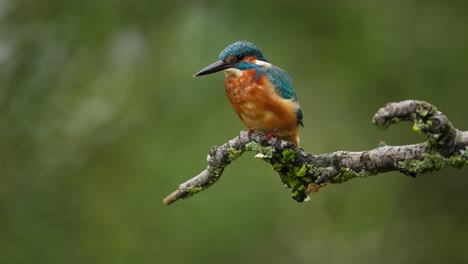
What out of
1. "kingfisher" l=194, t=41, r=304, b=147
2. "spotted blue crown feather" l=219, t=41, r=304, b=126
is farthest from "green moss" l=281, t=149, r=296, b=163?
"spotted blue crown feather" l=219, t=41, r=304, b=126

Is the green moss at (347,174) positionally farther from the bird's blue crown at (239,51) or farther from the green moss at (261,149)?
the bird's blue crown at (239,51)

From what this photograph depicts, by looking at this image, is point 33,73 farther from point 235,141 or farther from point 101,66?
point 235,141

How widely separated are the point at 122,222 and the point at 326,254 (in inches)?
61.6

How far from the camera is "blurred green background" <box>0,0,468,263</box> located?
464 centimetres

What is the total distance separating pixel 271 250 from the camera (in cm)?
560

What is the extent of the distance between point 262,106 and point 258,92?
7cm

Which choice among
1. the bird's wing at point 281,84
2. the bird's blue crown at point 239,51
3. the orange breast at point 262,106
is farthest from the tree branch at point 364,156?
the bird's blue crown at point 239,51

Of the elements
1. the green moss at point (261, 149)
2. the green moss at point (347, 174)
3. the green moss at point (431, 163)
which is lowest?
the green moss at point (431, 163)

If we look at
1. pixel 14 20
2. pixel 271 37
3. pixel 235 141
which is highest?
pixel 14 20

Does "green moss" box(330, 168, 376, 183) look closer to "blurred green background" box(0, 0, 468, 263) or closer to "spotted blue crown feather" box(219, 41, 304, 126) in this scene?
"spotted blue crown feather" box(219, 41, 304, 126)

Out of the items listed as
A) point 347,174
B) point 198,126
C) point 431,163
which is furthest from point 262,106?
point 198,126

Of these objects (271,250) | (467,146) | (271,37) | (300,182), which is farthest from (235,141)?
(271,250)

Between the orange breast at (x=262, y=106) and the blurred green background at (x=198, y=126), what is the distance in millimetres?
1182

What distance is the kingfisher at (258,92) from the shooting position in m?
3.20
